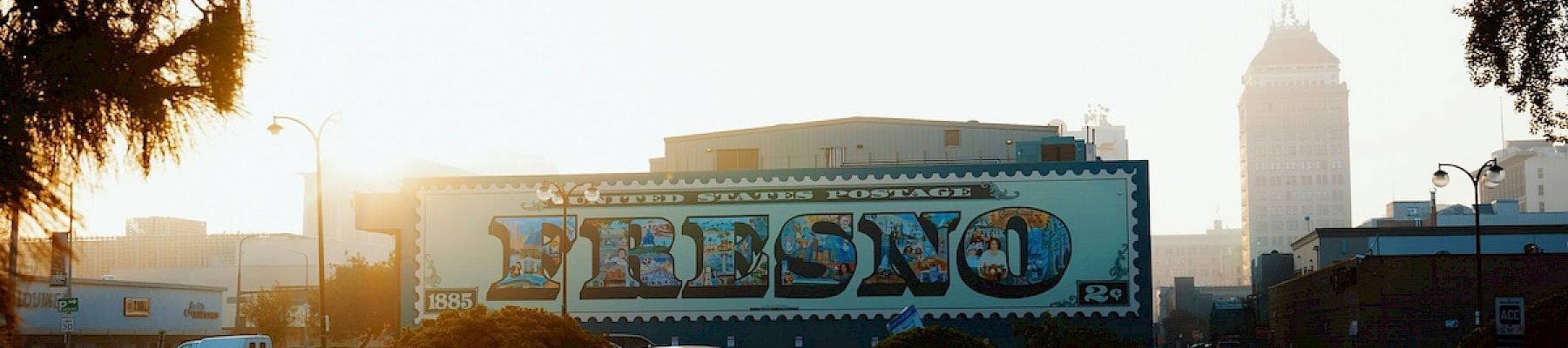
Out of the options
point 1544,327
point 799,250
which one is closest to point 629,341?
point 799,250

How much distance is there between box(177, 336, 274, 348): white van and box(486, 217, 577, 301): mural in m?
8.21

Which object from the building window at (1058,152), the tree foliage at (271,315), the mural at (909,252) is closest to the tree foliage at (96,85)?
the mural at (909,252)

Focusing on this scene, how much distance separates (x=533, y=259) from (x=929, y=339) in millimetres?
30924

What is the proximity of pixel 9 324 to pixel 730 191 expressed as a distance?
42216 mm

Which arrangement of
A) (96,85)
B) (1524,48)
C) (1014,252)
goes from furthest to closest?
(1014,252) < (1524,48) < (96,85)

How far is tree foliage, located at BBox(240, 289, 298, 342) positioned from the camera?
99562mm

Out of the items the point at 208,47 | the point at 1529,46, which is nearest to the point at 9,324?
the point at 208,47

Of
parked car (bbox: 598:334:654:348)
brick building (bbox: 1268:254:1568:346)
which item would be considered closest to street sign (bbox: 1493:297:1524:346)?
parked car (bbox: 598:334:654:348)

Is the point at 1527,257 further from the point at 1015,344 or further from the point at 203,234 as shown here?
the point at 203,234

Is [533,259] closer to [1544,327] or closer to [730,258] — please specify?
[730,258]

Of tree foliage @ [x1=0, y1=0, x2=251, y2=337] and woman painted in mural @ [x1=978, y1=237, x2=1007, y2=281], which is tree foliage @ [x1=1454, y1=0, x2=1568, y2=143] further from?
woman painted in mural @ [x1=978, y1=237, x2=1007, y2=281]

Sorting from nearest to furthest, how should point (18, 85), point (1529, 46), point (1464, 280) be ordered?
point (18, 85) → point (1529, 46) → point (1464, 280)

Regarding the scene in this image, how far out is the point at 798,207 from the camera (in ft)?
157

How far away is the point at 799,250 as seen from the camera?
47.7m
